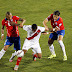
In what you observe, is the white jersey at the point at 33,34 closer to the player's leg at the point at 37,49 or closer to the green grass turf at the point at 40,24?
the player's leg at the point at 37,49

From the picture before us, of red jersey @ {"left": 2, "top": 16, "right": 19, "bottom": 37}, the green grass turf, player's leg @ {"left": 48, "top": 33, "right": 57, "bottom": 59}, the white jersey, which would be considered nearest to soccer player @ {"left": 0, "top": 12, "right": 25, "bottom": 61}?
red jersey @ {"left": 2, "top": 16, "right": 19, "bottom": 37}

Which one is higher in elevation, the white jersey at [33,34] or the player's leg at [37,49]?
the white jersey at [33,34]

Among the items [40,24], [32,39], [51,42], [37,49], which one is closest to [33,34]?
[32,39]

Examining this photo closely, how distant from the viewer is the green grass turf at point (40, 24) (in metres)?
13.8

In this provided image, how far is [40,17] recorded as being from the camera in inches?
838

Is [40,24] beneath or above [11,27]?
above

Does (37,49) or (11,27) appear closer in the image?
(37,49)

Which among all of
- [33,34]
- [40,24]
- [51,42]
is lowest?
[51,42]

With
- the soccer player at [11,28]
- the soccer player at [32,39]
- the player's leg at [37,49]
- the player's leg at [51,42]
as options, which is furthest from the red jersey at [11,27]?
the player's leg at [51,42]

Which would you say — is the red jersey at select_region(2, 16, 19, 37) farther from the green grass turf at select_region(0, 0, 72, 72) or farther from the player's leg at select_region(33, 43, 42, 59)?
the green grass turf at select_region(0, 0, 72, 72)

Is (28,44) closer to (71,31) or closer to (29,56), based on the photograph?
(29,56)

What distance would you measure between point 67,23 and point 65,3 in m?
4.29

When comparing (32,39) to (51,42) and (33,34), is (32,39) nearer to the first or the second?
(33,34)

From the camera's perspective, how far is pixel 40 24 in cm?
2000
